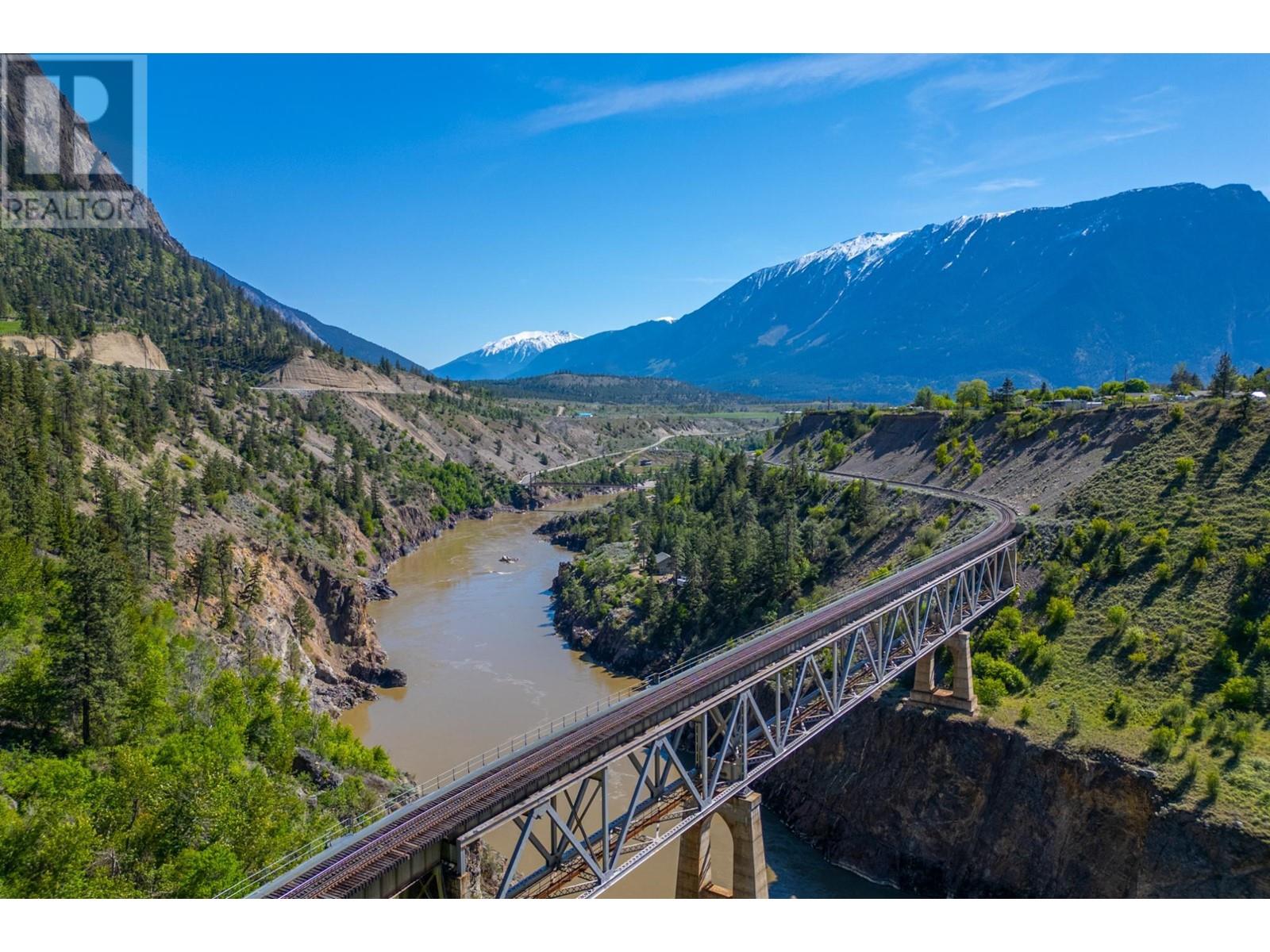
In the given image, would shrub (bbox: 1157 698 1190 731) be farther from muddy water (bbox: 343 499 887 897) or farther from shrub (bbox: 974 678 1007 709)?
muddy water (bbox: 343 499 887 897)

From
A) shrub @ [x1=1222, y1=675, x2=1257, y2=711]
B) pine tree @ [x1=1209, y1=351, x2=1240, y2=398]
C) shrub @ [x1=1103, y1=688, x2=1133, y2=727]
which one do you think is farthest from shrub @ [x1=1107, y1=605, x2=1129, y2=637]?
pine tree @ [x1=1209, y1=351, x2=1240, y2=398]

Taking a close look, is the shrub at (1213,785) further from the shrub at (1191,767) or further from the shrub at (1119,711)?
the shrub at (1119,711)

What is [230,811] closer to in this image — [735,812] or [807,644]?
[735,812]

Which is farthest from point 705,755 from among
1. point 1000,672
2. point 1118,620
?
point 1118,620

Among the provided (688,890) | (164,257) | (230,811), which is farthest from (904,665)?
(164,257)

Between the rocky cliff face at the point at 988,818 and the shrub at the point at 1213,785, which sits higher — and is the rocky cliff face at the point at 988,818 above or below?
below

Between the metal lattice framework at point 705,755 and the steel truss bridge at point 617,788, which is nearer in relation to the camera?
the steel truss bridge at point 617,788

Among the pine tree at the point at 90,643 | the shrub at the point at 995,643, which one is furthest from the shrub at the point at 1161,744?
the pine tree at the point at 90,643
